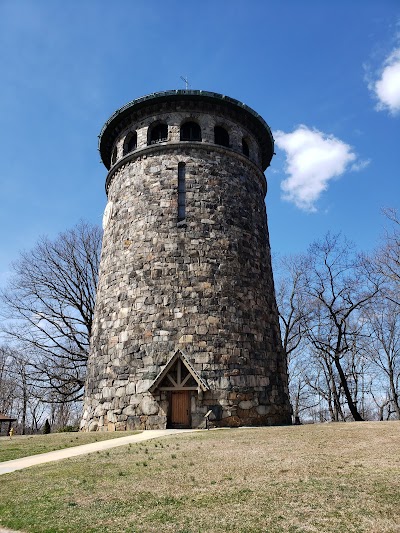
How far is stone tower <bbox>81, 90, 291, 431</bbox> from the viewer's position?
1442cm

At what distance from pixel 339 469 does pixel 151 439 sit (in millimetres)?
5883

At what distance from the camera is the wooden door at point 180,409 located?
557 inches

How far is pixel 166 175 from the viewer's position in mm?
17578

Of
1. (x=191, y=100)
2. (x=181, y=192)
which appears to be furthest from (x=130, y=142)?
(x=181, y=192)

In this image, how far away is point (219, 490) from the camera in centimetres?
546

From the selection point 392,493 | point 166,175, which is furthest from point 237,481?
point 166,175

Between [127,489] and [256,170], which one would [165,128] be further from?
[127,489]

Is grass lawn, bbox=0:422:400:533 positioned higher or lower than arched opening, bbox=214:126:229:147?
lower

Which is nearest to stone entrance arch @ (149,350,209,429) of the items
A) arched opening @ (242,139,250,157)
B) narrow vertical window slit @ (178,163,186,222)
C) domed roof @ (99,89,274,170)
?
narrow vertical window slit @ (178,163,186,222)

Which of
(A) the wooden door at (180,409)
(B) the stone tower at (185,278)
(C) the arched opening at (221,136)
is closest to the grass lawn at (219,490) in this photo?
(A) the wooden door at (180,409)

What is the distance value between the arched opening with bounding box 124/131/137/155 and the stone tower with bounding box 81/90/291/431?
2.6 inches

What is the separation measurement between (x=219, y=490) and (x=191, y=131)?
630 inches

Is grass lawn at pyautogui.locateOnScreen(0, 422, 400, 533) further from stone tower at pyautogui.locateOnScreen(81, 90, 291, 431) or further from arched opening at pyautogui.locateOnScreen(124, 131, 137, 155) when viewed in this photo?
arched opening at pyautogui.locateOnScreen(124, 131, 137, 155)

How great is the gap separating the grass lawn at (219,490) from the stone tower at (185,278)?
217 inches
